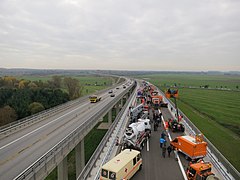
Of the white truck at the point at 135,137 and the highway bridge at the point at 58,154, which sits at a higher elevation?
the white truck at the point at 135,137

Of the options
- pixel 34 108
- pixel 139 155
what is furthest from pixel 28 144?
pixel 34 108

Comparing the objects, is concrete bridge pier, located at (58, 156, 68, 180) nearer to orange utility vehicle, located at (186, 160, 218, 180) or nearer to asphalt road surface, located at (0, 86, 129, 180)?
asphalt road surface, located at (0, 86, 129, 180)

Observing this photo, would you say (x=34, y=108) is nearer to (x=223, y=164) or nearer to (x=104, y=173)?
(x=104, y=173)

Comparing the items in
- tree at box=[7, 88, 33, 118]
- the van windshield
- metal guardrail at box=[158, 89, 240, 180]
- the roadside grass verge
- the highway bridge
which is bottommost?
the roadside grass verge

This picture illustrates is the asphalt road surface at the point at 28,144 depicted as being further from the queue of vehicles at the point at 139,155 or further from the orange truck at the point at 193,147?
the orange truck at the point at 193,147

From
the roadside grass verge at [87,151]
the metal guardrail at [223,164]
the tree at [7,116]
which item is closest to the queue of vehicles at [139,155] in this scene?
the metal guardrail at [223,164]

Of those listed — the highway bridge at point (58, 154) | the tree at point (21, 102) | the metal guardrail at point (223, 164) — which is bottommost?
the tree at point (21, 102)

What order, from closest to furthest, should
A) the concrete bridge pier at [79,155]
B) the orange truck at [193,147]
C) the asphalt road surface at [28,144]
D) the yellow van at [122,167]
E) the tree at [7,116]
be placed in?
the yellow van at [122,167]
the asphalt road surface at [28,144]
the orange truck at [193,147]
the concrete bridge pier at [79,155]
the tree at [7,116]

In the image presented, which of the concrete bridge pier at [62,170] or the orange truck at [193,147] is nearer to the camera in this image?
the orange truck at [193,147]

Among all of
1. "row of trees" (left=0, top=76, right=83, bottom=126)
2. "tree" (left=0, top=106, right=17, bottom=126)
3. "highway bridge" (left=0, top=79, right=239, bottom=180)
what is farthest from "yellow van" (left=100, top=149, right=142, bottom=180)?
"row of trees" (left=0, top=76, right=83, bottom=126)
